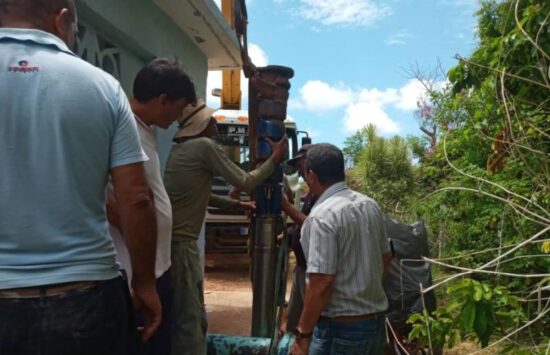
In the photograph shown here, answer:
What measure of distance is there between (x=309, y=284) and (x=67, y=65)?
1.43 meters

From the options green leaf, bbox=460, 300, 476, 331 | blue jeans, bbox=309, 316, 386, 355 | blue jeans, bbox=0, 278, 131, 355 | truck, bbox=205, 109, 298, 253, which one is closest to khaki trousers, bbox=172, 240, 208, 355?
blue jeans, bbox=309, 316, 386, 355

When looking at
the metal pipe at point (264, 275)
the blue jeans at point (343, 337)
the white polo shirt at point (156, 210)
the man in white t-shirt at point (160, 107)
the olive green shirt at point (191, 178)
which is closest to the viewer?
the white polo shirt at point (156, 210)

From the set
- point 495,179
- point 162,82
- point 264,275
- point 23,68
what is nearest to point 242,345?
point 264,275

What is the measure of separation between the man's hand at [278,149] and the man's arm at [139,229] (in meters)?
1.56

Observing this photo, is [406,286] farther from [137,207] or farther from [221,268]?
[221,268]

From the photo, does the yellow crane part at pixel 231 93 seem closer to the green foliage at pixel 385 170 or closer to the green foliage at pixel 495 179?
the green foliage at pixel 385 170

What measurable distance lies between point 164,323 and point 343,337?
2.75ft

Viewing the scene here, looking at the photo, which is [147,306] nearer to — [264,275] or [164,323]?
[164,323]

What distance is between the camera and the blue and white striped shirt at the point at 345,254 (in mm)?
2416

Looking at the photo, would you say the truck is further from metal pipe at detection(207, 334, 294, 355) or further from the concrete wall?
metal pipe at detection(207, 334, 294, 355)

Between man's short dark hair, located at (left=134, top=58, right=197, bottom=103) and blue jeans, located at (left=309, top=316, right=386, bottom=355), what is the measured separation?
1259 millimetres

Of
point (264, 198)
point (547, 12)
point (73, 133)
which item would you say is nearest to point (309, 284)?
point (264, 198)

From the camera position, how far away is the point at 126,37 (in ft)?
14.3

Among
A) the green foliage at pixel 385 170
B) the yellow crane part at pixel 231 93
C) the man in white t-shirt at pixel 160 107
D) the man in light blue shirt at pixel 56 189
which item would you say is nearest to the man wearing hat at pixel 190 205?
the man in white t-shirt at pixel 160 107
